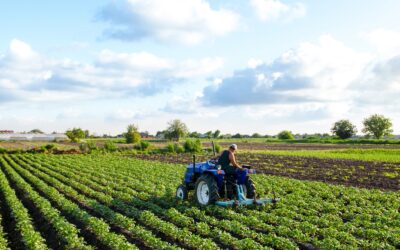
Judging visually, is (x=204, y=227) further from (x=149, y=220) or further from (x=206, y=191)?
(x=206, y=191)

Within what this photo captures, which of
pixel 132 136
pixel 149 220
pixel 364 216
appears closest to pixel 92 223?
pixel 149 220

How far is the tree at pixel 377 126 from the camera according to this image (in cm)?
9838

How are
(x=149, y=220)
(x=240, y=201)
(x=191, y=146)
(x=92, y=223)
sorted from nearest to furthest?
1. (x=92, y=223)
2. (x=149, y=220)
3. (x=240, y=201)
4. (x=191, y=146)

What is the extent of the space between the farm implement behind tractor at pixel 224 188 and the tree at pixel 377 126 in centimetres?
9532

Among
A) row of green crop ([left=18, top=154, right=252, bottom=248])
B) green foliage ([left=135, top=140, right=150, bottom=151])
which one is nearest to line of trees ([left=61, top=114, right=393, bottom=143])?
green foliage ([left=135, top=140, right=150, bottom=151])

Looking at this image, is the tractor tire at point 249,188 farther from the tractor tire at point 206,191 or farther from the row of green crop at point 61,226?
the row of green crop at point 61,226

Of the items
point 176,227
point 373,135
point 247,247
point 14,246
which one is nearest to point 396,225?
point 247,247

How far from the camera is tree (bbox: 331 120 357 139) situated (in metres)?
91.6

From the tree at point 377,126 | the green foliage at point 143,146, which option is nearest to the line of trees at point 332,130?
the tree at point 377,126

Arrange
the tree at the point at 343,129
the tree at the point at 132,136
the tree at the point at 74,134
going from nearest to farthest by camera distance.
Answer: the tree at the point at 132,136
the tree at the point at 74,134
the tree at the point at 343,129

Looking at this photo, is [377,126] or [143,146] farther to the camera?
[377,126]

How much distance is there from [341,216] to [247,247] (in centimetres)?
486

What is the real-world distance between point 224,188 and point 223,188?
0.11 m

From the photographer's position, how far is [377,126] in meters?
98.9
